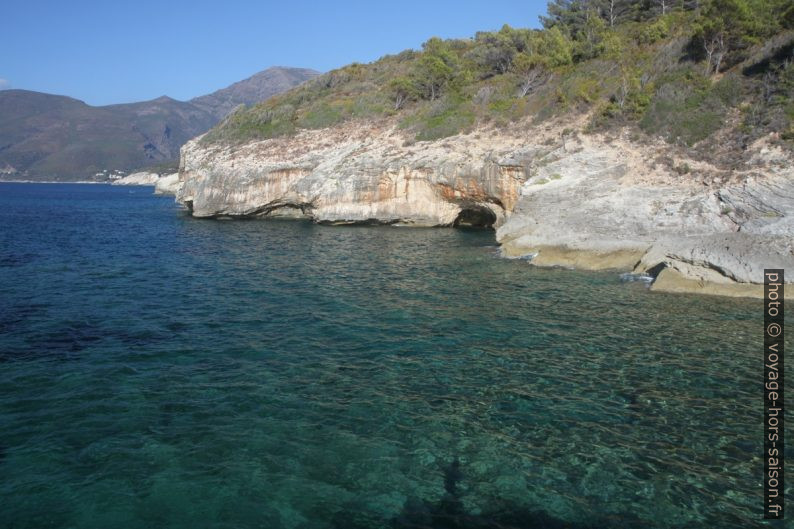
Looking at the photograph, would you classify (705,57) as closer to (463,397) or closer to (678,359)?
(678,359)

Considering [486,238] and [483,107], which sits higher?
[483,107]

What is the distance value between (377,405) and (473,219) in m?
27.9

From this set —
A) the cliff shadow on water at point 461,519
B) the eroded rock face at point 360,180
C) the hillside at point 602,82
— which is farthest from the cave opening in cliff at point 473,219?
the cliff shadow on water at point 461,519

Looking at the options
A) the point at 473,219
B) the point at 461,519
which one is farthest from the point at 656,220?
the point at 461,519

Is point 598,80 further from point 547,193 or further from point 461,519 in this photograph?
point 461,519

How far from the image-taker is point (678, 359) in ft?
41.2

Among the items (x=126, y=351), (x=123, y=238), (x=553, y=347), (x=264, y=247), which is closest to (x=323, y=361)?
(x=126, y=351)

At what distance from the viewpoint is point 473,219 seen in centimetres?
3703

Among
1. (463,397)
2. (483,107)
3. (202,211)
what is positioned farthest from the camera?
(202,211)

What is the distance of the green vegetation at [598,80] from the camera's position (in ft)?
92.5

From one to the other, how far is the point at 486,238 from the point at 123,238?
23088 mm

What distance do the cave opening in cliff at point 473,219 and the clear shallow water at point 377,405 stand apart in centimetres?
1629

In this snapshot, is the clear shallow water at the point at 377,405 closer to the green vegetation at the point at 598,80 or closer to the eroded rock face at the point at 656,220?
the eroded rock face at the point at 656,220

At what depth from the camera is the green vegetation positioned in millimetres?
28188
